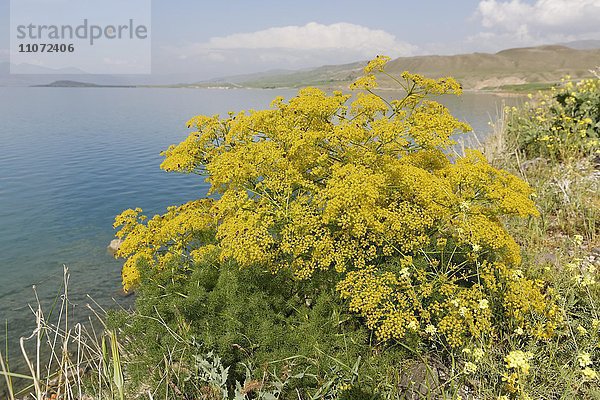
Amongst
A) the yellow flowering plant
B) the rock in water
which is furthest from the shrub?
the rock in water

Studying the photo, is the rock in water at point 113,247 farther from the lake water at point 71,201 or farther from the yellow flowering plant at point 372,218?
the yellow flowering plant at point 372,218

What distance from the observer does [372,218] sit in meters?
4.23

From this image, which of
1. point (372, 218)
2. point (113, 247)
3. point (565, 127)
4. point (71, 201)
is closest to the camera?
point (372, 218)

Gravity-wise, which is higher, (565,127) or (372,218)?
(565,127)

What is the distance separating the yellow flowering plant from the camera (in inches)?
167

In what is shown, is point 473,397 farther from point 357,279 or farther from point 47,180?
point 47,180

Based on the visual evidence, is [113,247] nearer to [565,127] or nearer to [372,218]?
[372,218]

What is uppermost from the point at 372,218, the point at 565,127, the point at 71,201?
the point at 565,127

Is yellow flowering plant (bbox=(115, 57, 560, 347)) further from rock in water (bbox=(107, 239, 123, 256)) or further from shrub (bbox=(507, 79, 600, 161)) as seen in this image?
rock in water (bbox=(107, 239, 123, 256))

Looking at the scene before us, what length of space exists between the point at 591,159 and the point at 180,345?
11.1 metres

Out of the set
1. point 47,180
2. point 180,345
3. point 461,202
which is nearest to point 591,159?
point 461,202

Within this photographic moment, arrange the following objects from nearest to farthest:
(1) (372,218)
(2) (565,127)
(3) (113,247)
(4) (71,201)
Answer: (1) (372,218) → (2) (565,127) → (3) (113,247) → (4) (71,201)

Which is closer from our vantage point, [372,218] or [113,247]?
[372,218]

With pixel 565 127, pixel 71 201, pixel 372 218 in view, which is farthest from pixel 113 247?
pixel 565 127
